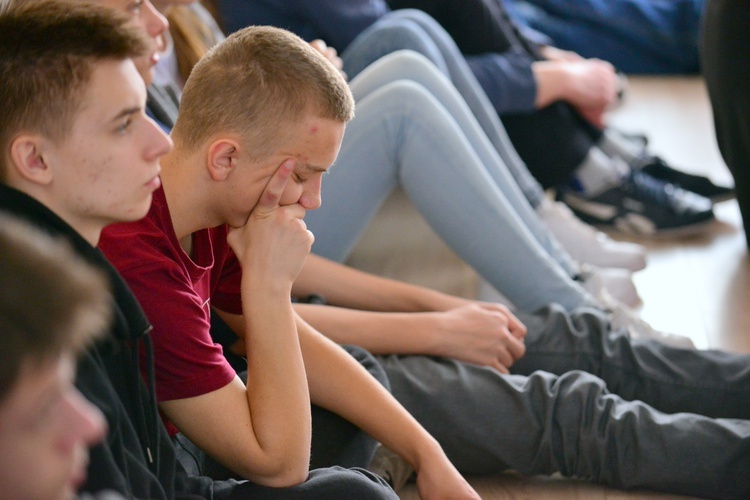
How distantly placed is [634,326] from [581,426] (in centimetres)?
47

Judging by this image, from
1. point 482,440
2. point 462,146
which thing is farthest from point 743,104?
point 482,440

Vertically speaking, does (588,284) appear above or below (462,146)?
below

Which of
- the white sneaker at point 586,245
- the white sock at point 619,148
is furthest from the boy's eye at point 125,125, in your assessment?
the white sock at point 619,148

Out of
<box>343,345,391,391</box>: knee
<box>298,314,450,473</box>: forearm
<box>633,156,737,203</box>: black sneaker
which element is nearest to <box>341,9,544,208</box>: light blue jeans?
<box>633,156,737,203</box>: black sneaker

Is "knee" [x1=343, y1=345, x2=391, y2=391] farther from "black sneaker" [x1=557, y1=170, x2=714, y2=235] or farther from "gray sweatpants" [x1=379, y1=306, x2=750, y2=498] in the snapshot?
"black sneaker" [x1=557, y1=170, x2=714, y2=235]

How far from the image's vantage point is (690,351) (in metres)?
1.48

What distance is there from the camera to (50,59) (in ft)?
2.78

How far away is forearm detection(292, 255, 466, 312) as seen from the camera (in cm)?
158

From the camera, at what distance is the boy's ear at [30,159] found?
83cm

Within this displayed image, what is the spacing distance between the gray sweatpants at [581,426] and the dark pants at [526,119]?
107 centimetres

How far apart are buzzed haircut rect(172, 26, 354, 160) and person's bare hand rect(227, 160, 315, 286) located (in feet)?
0.16

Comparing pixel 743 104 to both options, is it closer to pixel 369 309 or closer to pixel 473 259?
pixel 473 259

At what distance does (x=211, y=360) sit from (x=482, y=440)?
1.64 feet

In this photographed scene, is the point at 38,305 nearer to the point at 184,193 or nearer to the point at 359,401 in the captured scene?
the point at 184,193
